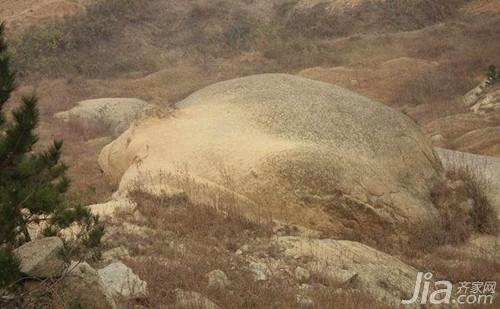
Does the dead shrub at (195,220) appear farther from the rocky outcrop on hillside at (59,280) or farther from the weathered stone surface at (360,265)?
the rocky outcrop on hillside at (59,280)

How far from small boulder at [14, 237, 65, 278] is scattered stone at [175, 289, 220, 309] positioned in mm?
1181

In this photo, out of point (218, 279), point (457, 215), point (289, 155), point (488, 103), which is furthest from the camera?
point (488, 103)

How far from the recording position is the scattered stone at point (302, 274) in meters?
7.49

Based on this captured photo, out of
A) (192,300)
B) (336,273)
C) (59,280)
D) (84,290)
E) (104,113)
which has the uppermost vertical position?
(59,280)

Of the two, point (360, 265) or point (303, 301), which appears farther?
point (360, 265)

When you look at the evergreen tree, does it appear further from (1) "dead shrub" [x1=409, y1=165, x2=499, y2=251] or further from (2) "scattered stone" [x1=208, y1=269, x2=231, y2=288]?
(1) "dead shrub" [x1=409, y1=165, x2=499, y2=251]

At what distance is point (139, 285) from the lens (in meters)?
6.14

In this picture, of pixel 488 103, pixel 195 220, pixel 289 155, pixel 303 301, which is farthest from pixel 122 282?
pixel 488 103

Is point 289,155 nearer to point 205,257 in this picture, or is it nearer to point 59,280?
point 205,257

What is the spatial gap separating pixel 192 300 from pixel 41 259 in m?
1.46

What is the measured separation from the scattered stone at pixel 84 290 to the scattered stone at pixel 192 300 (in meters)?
0.73

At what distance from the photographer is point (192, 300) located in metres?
6.11

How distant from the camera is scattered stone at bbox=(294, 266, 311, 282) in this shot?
24.6 feet

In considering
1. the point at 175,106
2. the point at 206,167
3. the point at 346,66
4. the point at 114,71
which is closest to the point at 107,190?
the point at 175,106
